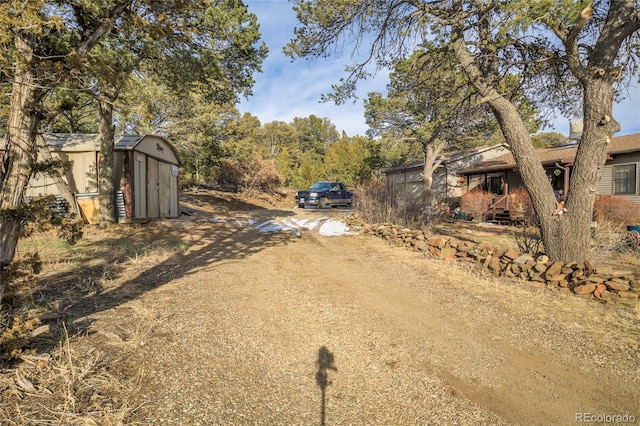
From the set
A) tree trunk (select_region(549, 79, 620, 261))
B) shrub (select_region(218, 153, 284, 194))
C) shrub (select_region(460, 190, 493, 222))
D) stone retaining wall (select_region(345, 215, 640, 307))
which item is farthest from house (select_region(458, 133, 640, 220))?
shrub (select_region(218, 153, 284, 194))

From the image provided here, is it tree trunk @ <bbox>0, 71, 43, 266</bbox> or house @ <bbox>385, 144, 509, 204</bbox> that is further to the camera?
house @ <bbox>385, 144, 509, 204</bbox>

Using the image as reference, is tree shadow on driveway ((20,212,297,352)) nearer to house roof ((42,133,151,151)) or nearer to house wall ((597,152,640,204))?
house roof ((42,133,151,151))

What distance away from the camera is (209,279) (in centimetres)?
554

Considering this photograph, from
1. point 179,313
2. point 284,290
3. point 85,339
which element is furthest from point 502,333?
point 85,339

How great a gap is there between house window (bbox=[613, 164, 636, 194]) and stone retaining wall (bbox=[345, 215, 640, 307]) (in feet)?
32.4

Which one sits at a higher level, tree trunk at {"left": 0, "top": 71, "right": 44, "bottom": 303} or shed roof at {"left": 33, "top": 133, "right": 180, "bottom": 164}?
shed roof at {"left": 33, "top": 133, "right": 180, "bottom": 164}

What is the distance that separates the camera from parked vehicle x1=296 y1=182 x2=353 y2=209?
21.8 metres

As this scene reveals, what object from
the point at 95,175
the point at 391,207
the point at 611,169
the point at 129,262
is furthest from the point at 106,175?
the point at 611,169

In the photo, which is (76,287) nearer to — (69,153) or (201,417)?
(201,417)

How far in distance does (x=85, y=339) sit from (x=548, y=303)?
5534mm

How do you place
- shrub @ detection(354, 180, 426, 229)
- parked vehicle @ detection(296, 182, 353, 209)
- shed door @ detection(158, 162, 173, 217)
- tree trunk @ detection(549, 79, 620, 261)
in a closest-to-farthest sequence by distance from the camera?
tree trunk @ detection(549, 79, 620, 261) < shrub @ detection(354, 180, 426, 229) < shed door @ detection(158, 162, 173, 217) < parked vehicle @ detection(296, 182, 353, 209)

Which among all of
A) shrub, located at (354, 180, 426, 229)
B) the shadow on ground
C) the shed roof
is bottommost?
the shadow on ground

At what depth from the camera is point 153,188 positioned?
41.1 feet

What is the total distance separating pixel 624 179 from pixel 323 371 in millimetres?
16470
